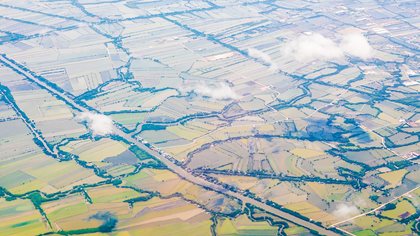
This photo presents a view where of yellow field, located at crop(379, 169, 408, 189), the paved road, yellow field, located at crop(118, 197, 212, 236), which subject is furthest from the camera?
yellow field, located at crop(379, 169, 408, 189)

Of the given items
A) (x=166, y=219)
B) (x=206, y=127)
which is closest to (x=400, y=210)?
(x=166, y=219)

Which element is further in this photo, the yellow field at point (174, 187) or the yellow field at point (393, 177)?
the yellow field at point (393, 177)

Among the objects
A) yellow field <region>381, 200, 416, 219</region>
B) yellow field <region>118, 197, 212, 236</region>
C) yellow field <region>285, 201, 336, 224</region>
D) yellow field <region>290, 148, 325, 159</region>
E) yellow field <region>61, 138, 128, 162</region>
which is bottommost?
yellow field <region>381, 200, 416, 219</region>

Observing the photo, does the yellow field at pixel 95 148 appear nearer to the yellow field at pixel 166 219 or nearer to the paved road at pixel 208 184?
the paved road at pixel 208 184

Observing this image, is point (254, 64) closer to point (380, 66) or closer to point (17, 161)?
point (380, 66)

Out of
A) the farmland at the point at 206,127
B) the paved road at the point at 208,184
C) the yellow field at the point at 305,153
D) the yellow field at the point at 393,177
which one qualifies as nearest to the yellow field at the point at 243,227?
the farmland at the point at 206,127

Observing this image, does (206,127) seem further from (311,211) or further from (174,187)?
(311,211)

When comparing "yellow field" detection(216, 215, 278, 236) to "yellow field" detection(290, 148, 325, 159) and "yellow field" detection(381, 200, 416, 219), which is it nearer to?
"yellow field" detection(381, 200, 416, 219)

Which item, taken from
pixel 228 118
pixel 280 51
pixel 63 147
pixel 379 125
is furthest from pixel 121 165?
pixel 280 51

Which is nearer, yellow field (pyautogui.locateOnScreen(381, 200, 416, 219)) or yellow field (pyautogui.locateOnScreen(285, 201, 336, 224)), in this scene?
yellow field (pyautogui.locateOnScreen(285, 201, 336, 224))

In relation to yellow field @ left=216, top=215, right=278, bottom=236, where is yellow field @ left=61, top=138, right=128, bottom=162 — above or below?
above

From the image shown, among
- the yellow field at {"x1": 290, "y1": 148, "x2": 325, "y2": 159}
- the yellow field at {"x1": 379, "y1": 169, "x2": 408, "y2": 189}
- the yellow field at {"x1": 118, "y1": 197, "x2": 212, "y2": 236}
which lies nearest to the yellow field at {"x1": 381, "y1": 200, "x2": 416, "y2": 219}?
the yellow field at {"x1": 379, "y1": 169, "x2": 408, "y2": 189}
